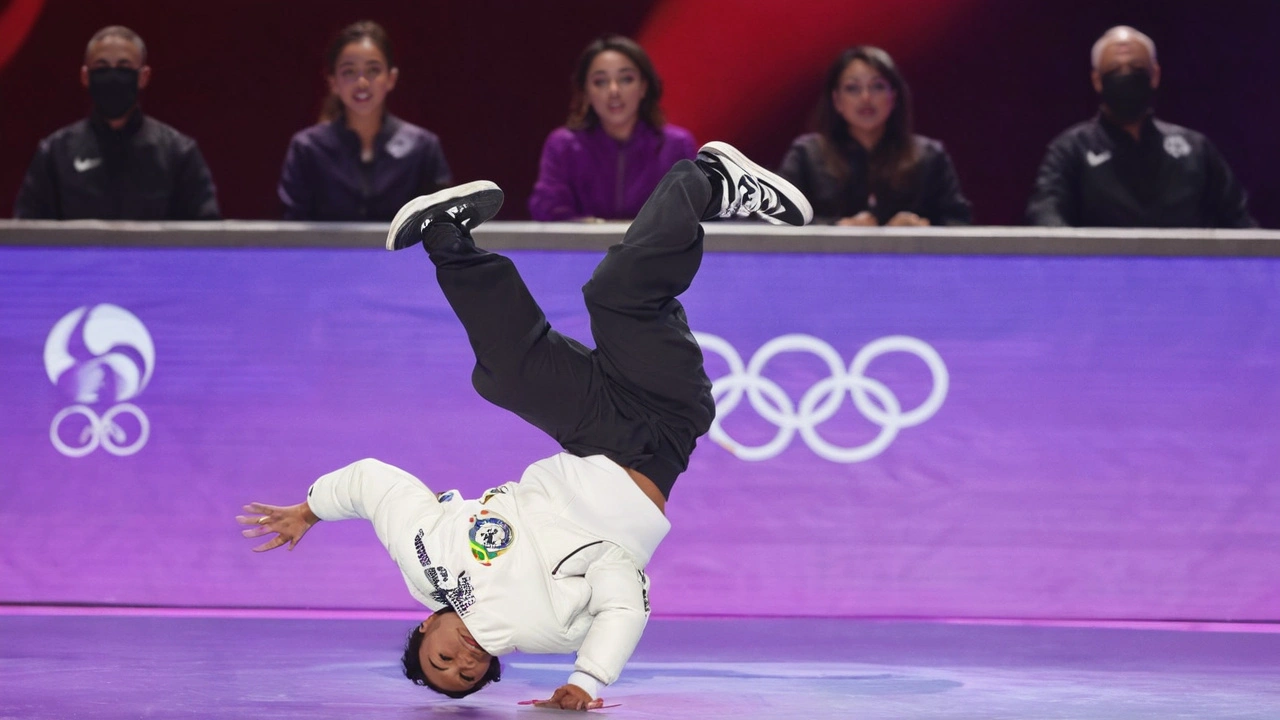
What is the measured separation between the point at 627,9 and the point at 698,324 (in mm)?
3248

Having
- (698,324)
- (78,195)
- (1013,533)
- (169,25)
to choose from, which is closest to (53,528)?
(78,195)

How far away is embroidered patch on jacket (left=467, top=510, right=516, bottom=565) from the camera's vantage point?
3.83m

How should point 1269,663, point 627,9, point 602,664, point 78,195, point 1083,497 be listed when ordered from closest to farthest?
point 602,664 < point 1269,663 < point 1083,497 < point 78,195 < point 627,9

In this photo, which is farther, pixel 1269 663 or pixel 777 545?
pixel 777 545

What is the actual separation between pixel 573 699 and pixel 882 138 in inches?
115

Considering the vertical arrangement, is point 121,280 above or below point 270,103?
below

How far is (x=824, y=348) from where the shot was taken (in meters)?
4.92

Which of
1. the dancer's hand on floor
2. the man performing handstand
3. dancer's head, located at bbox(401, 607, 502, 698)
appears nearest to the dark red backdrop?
the man performing handstand

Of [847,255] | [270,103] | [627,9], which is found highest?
[627,9]

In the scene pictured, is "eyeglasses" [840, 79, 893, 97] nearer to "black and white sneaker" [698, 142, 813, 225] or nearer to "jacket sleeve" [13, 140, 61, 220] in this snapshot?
"black and white sneaker" [698, 142, 813, 225]

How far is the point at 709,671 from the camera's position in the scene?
418 centimetres

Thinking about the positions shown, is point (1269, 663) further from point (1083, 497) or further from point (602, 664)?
point (602, 664)

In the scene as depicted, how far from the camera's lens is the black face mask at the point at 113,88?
19.3 ft

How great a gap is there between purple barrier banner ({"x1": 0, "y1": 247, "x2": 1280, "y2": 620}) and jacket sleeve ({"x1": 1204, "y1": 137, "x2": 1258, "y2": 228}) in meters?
1.01
